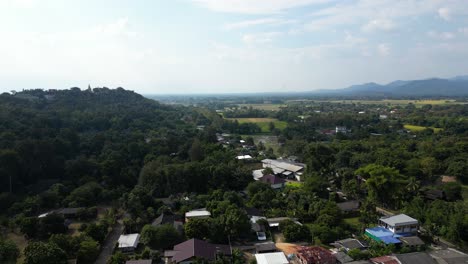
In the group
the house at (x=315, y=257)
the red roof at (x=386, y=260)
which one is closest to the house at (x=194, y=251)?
the house at (x=315, y=257)

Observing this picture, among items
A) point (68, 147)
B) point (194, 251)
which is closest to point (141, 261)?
point (194, 251)

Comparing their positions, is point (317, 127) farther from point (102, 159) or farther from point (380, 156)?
point (102, 159)

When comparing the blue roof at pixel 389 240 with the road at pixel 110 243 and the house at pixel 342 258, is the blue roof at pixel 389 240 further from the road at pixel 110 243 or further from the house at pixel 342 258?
the road at pixel 110 243

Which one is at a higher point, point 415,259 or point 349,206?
point 415,259

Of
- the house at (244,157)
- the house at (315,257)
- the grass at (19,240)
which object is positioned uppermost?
the house at (244,157)

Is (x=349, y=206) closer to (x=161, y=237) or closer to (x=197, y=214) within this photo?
(x=197, y=214)

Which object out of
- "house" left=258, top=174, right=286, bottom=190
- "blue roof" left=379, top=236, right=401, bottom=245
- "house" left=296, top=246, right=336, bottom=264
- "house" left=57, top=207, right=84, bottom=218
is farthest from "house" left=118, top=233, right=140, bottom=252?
"blue roof" left=379, top=236, right=401, bottom=245

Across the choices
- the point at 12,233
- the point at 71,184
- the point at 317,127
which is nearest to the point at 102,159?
the point at 71,184
